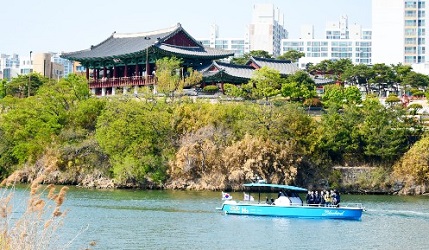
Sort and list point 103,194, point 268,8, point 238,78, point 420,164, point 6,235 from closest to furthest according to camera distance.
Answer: point 6,235, point 103,194, point 420,164, point 238,78, point 268,8

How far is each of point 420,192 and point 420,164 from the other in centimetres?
200

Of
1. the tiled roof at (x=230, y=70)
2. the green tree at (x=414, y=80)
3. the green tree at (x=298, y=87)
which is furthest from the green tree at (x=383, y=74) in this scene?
the tiled roof at (x=230, y=70)

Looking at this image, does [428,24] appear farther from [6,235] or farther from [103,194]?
[6,235]

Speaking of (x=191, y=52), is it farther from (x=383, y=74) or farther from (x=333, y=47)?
(x=333, y=47)

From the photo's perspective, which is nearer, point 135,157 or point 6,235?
point 6,235

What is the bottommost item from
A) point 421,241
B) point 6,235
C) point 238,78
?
point 421,241

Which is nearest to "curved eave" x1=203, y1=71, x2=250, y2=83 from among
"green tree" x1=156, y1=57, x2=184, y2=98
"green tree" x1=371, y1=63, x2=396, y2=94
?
"green tree" x1=156, y1=57, x2=184, y2=98

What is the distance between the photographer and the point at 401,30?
11181 centimetres

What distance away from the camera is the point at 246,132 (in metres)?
53.9

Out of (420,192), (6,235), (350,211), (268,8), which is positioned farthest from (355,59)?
(6,235)

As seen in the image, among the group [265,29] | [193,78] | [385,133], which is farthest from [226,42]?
[385,133]

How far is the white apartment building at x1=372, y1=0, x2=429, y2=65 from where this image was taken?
111438 mm

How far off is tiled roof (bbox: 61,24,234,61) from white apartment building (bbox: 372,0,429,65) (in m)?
40.8

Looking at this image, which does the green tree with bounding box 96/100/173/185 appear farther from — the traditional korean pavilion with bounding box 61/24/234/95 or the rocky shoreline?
the traditional korean pavilion with bounding box 61/24/234/95
